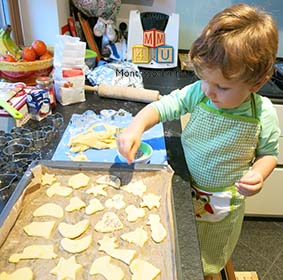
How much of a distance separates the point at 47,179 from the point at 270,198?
1.19m

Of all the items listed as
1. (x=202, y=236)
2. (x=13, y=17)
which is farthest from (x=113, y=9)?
(x=202, y=236)

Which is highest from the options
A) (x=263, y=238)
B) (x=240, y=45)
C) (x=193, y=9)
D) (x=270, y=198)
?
(x=240, y=45)

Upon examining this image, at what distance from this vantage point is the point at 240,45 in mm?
675

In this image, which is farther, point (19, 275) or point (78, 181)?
point (78, 181)

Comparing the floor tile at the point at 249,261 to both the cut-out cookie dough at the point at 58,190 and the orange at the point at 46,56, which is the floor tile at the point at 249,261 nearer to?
the cut-out cookie dough at the point at 58,190

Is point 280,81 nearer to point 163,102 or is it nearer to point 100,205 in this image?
point 163,102

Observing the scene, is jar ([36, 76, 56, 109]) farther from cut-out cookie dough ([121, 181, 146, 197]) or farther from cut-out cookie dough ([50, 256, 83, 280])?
cut-out cookie dough ([50, 256, 83, 280])

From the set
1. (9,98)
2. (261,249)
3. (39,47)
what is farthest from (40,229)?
(261,249)

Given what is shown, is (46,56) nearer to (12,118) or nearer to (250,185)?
(12,118)

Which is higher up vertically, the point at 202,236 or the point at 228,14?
the point at 228,14

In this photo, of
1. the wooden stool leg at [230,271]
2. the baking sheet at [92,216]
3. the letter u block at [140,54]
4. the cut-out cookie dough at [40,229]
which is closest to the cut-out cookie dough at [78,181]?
the baking sheet at [92,216]

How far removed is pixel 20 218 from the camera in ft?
2.31

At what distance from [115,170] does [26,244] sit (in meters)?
0.26

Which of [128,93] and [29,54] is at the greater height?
[29,54]
